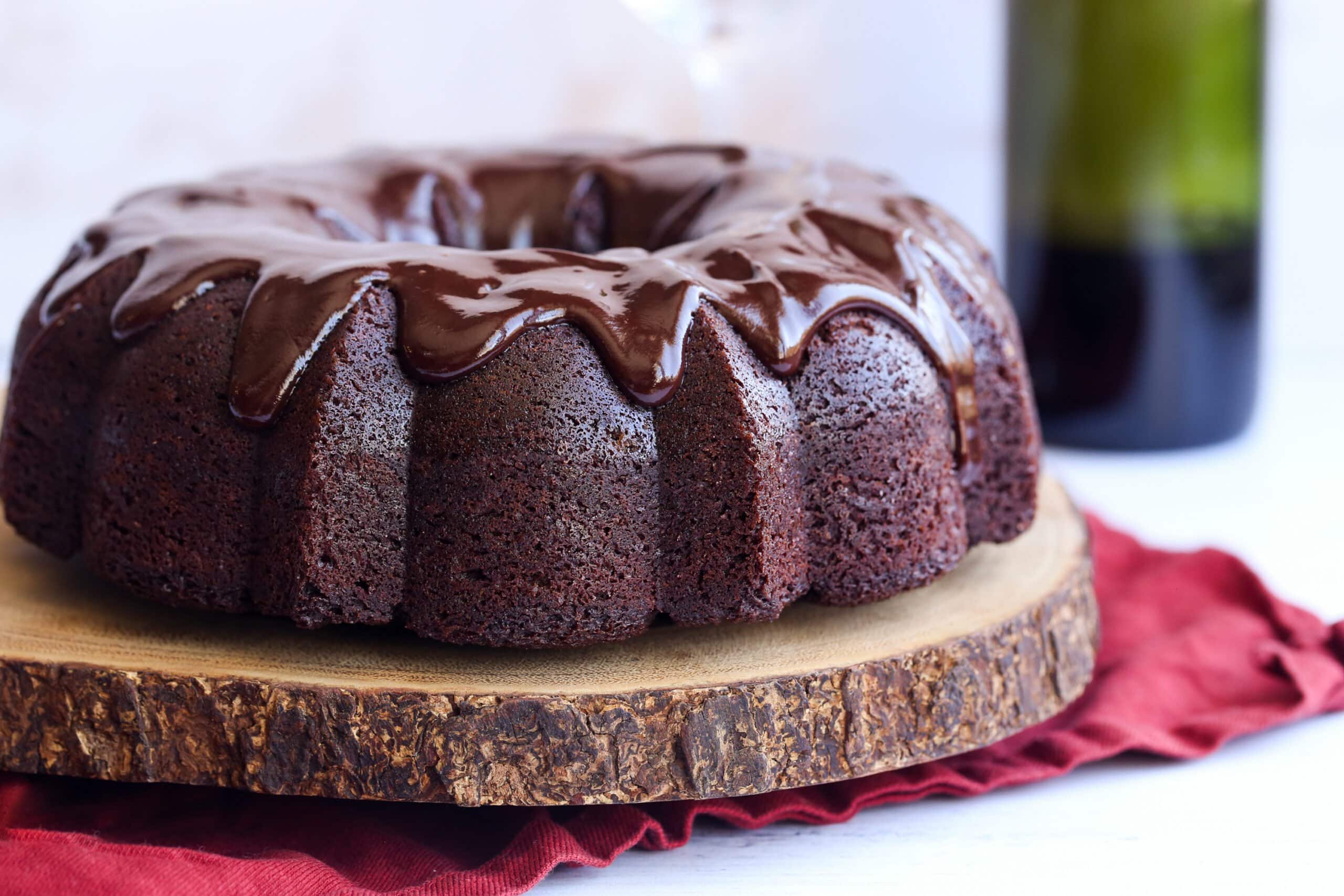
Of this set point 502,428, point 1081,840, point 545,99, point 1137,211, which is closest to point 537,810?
point 502,428

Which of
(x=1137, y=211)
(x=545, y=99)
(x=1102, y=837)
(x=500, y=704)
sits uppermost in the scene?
(x=545, y=99)

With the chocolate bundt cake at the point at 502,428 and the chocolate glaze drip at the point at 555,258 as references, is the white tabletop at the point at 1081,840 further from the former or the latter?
the chocolate glaze drip at the point at 555,258

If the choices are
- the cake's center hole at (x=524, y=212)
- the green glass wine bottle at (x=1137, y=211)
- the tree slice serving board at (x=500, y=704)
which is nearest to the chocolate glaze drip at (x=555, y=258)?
the cake's center hole at (x=524, y=212)

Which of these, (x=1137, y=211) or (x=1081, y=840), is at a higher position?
(x=1137, y=211)

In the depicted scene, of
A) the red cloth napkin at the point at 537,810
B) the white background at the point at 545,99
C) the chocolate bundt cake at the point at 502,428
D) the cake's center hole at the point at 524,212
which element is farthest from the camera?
the white background at the point at 545,99

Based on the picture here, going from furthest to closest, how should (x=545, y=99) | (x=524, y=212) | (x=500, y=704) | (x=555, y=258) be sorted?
(x=545, y=99) → (x=524, y=212) → (x=555, y=258) → (x=500, y=704)

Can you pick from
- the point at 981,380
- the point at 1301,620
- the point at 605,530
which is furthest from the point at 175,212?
the point at 1301,620

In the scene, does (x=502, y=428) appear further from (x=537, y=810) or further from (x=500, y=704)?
(x=537, y=810)
